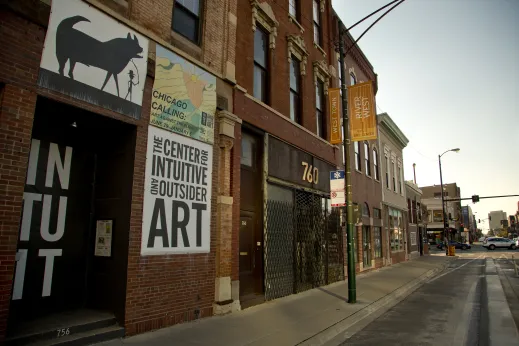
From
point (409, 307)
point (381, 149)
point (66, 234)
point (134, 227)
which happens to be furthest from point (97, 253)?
point (381, 149)

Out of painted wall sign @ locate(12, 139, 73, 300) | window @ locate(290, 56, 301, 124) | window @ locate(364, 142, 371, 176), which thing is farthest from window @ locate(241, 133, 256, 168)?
window @ locate(364, 142, 371, 176)

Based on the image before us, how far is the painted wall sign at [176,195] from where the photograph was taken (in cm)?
680

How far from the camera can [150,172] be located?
6828 millimetres

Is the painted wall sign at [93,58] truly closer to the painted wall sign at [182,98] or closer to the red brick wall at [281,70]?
the painted wall sign at [182,98]

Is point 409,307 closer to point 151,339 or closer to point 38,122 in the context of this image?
point 151,339

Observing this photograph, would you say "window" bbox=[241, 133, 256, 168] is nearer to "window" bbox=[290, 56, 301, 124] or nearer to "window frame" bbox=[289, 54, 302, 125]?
"window" bbox=[290, 56, 301, 124]

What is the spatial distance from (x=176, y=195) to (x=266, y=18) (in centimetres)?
734

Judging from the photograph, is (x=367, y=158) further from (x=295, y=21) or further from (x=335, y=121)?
(x=295, y=21)

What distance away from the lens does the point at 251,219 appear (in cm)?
1017

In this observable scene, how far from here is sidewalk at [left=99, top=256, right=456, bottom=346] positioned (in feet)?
19.6

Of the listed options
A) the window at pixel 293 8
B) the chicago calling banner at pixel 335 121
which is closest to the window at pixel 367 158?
the chicago calling banner at pixel 335 121

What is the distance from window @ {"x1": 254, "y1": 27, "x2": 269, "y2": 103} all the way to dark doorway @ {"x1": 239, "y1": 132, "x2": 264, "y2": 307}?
1.67 m

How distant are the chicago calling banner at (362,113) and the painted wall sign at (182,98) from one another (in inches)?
205

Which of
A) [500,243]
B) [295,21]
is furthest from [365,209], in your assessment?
[500,243]
